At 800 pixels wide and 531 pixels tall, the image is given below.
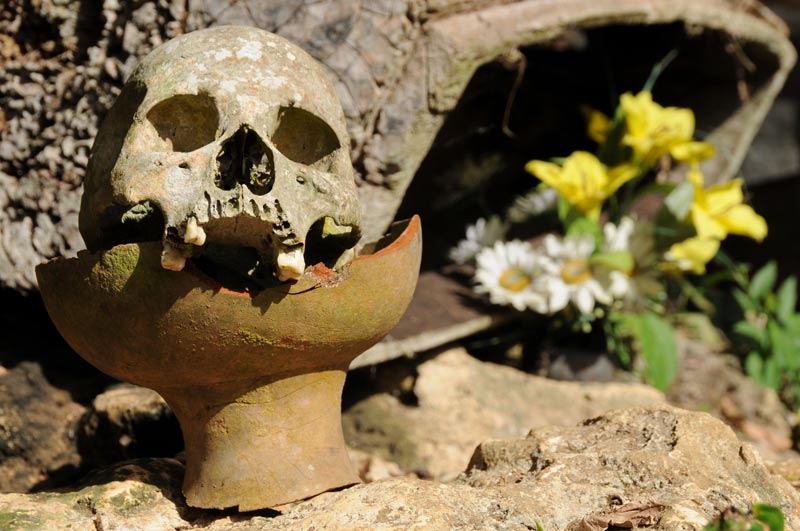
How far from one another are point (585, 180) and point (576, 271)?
346 mm

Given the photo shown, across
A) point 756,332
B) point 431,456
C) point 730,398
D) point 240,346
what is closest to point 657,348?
point 730,398

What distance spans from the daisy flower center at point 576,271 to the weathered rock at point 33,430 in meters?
1.60

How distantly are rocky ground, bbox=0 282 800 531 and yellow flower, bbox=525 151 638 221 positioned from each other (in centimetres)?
64

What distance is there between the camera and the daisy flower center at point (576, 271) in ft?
10.3

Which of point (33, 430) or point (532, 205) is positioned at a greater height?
point (33, 430)

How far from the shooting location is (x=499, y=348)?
3416mm

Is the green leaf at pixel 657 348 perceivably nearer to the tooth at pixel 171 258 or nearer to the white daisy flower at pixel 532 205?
the white daisy flower at pixel 532 205

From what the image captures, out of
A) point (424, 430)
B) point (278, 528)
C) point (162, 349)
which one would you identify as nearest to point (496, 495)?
point (278, 528)

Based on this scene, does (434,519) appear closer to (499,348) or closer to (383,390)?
(383,390)

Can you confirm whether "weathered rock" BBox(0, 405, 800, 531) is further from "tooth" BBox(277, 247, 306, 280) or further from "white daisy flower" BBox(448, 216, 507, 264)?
"white daisy flower" BBox(448, 216, 507, 264)

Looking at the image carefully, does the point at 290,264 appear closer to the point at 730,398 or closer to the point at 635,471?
the point at 635,471

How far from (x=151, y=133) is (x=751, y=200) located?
12.5ft

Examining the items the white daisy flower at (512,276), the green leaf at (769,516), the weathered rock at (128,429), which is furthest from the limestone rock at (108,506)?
the white daisy flower at (512,276)

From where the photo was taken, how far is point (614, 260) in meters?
3.04
